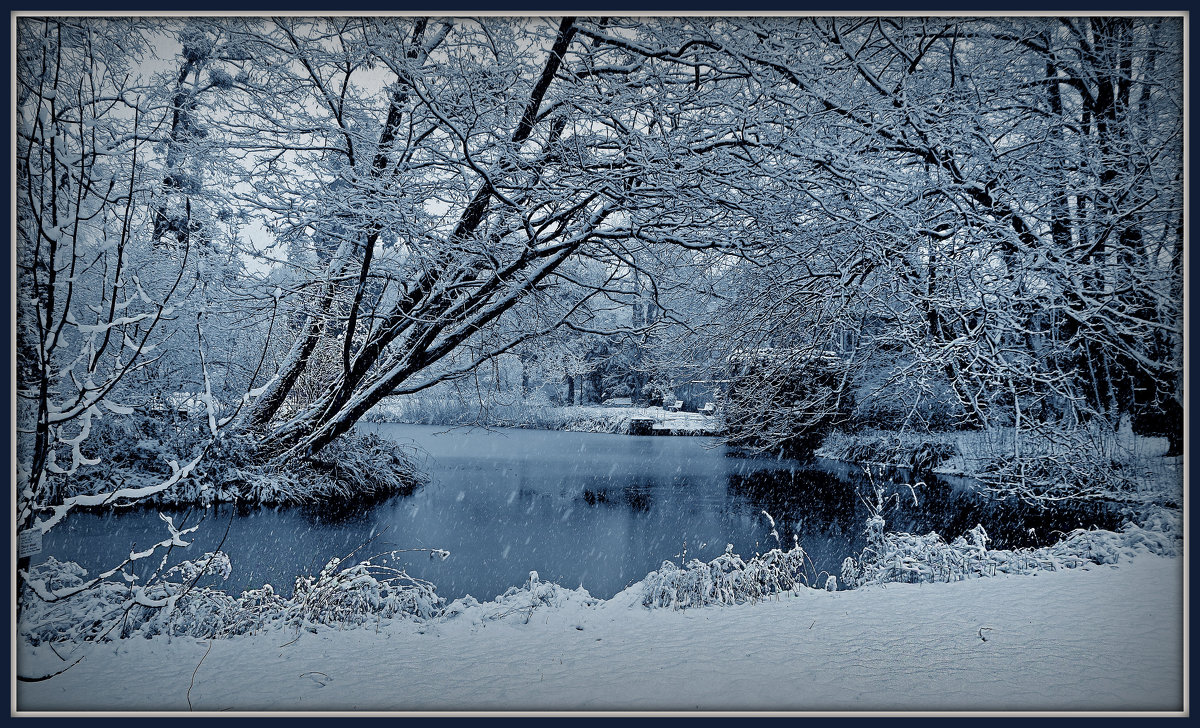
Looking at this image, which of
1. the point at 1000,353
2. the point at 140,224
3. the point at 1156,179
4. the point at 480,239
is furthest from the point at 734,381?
the point at 140,224

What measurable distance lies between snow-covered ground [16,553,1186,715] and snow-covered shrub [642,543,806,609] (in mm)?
252

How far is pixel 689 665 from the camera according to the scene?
9.87 ft

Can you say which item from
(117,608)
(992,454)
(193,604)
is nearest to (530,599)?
(193,604)

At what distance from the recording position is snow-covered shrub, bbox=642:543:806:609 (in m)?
3.46

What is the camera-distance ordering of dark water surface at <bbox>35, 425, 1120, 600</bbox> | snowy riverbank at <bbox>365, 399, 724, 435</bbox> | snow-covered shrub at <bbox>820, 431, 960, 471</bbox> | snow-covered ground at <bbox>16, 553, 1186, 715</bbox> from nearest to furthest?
snow-covered ground at <bbox>16, 553, 1186, 715</bbox>
dark water surface at <bbox>35, 425, 1120, 600</bbox>
snowy riverbank at <bbox>365, 399, 724, 435</bbox>
snow-covered shrub at <bbox>820, 431, 960, 471</bbox>

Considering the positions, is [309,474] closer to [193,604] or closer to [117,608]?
[193,604]

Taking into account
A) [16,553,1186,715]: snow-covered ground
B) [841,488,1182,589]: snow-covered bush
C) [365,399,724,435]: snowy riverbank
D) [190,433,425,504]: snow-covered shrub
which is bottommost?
[16,553,1186,715]: snow-covered ground

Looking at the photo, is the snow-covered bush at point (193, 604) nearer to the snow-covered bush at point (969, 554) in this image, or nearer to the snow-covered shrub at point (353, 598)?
the snow-covered shrub at point (353, 598)

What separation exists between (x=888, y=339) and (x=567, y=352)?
6.49ft

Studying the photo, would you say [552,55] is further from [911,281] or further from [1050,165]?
[1050,165]

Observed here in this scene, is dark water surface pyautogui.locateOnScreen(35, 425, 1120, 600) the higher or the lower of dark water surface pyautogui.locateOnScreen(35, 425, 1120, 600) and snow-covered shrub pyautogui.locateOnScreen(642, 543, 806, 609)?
the higher

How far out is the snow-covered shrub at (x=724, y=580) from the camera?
11.4ft

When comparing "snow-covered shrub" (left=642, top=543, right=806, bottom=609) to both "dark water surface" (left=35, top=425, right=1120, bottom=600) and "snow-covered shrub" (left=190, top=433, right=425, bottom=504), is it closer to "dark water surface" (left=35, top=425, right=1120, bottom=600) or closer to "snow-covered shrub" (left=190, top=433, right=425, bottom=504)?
"dark water surface" (left=35, top=425, right=1120, bottom=600)

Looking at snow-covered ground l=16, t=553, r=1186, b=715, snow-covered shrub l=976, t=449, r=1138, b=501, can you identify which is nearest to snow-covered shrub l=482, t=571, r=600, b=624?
snow-covered ground l=16, t=553, r=1186, b=715
